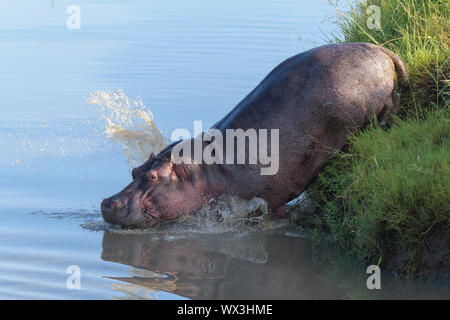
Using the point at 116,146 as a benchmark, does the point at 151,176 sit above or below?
below

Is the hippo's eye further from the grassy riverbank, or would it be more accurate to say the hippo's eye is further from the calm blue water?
the grassy riverbank

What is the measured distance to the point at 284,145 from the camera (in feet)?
22.7

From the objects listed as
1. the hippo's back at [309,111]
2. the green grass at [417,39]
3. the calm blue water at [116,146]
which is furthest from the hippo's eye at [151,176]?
the green grass at [417,39]

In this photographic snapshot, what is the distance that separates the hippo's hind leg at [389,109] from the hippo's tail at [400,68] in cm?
16

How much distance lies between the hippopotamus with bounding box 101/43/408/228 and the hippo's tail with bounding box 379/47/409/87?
25cm

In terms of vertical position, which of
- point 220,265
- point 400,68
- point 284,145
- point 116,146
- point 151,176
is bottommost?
point 220,265

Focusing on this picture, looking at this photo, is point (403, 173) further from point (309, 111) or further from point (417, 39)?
point (417, 39)

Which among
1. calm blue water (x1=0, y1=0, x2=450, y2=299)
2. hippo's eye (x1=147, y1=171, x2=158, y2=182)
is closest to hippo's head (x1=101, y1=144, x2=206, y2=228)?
hippo's eye (x1=147, y1=171, x2=158, y2=182)

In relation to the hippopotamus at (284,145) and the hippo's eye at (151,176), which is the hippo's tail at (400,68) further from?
the hippo's eye at (151,176)

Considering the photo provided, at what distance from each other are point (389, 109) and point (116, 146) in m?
3.10

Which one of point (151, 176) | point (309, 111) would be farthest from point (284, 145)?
point (151, 176)

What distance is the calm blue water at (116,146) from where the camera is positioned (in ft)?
18.7

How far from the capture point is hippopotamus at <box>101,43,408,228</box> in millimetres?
6875

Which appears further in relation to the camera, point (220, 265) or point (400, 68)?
point (400, 68)
